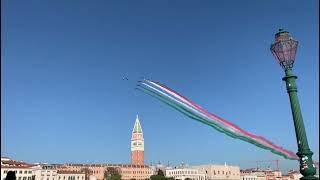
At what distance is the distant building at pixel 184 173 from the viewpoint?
187750mm

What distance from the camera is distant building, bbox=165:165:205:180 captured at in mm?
187750

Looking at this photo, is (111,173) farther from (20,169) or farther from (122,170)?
(20,169)

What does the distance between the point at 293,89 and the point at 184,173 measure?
18066 centimetres

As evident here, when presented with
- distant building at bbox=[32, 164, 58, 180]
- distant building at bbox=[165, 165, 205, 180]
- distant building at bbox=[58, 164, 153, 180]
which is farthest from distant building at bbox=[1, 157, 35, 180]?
distant building at bbox=[165, 165, 205, 180]

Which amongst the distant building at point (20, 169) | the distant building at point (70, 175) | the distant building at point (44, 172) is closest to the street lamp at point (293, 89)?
the distant building at point (20, 169)

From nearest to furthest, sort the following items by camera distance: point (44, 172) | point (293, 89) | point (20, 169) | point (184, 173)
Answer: point (293, 89) → point (20, 169) → point (44, 172) → point (184, 173)

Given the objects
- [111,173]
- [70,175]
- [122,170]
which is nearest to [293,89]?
[70,175]

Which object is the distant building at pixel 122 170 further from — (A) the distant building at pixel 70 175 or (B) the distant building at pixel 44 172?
(B) the distant building at pixel 44 172

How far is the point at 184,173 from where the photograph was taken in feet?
618

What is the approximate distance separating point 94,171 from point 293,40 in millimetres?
170776

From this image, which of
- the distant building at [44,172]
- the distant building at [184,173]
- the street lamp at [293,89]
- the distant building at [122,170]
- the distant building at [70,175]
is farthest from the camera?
the distant building at [184,173]

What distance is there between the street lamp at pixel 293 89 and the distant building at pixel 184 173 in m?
177

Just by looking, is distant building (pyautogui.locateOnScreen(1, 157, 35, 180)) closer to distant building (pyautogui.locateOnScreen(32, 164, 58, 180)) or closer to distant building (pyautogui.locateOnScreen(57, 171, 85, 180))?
distant building (pyautogui.locateOnScreen(32, 164, 58, 180))

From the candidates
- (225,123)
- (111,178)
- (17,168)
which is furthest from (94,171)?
(225,123)
